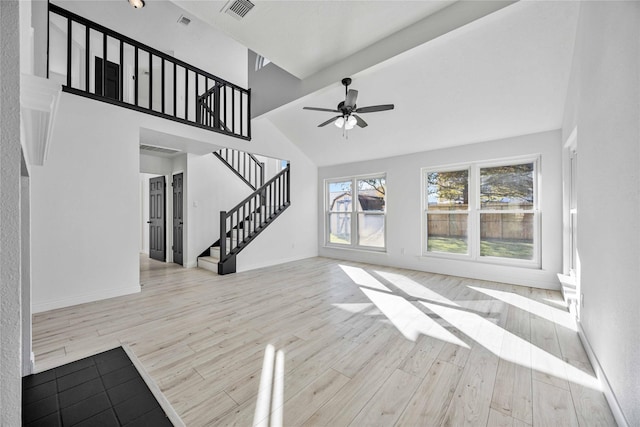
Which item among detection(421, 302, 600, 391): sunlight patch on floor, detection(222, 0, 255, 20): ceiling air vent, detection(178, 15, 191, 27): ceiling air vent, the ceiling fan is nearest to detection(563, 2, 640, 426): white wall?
detection(421, 302, 600, 391): sunlight patch on floor

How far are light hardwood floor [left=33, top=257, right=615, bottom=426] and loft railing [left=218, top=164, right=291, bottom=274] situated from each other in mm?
1000

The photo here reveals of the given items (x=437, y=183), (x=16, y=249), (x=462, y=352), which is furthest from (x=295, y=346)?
(x=437, y=183)

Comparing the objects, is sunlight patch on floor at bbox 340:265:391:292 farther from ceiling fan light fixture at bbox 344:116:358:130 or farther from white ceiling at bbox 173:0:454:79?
white ceiling at bbox 173:0:454:79

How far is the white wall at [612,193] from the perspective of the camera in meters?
1.36

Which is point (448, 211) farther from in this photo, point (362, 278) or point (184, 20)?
point (184, 20)

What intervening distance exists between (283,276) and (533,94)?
15.1 ft

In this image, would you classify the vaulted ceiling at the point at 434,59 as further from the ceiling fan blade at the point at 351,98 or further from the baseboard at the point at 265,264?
the baseboard at the point at 265,264

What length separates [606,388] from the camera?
1.72 meters

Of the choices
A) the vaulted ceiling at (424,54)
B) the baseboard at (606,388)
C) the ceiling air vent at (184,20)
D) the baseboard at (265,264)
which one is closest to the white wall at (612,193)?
the baseboard at (606,388)

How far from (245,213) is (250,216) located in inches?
23.7

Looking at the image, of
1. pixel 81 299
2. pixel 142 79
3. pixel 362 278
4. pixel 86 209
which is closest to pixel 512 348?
pixel 362 278

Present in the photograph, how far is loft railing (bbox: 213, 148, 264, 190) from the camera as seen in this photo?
620 cm

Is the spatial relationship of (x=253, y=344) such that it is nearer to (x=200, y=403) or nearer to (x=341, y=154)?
(x=200, y=403)

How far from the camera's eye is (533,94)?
3469mm
